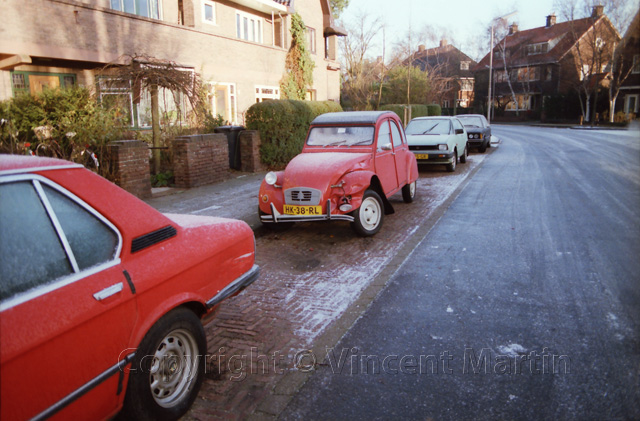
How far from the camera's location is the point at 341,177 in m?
7.25

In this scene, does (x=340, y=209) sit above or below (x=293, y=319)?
above

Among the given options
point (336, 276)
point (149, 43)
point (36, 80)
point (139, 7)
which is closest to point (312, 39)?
point (139, 7)

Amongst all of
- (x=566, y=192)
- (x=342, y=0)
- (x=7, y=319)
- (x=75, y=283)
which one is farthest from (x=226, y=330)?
(x=342, y=0)

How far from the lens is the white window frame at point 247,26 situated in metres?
23.0

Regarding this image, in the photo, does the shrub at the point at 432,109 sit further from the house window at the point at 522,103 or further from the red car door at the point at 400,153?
the red car door at the point at 400,153

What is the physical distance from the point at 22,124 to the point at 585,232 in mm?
10884

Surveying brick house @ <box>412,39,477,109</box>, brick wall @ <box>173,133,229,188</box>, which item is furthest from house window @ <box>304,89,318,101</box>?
brick house @ <box>412,39,477,109</box>

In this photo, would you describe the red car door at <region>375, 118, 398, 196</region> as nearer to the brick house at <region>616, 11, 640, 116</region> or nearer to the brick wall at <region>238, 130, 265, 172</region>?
the brick wall at <region>238, 130, 265, 172</region>

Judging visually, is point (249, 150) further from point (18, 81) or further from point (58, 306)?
point (58, 306)

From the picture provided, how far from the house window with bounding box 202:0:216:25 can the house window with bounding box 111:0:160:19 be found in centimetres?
299

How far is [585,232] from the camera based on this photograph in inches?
296

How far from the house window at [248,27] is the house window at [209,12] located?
7.00 ft

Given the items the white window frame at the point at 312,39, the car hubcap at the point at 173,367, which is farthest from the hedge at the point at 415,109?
the car hubcap at the point at 173,367

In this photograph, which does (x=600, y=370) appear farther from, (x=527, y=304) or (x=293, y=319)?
(x=293, y=319)
